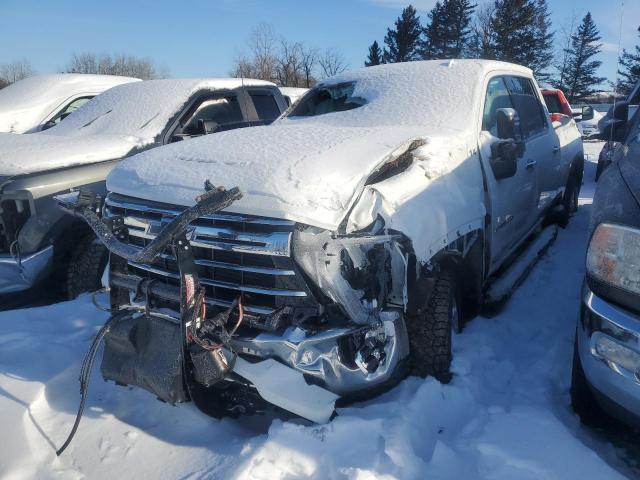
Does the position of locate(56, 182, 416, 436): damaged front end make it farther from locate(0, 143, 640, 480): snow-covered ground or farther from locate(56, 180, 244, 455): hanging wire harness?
locate(0, 143, 640, 480): snow-covered ground

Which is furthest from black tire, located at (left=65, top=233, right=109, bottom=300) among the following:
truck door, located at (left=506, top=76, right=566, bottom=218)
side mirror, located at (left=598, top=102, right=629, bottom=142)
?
side mirror, located at (left=598, top=102, right=629, bottom=142)

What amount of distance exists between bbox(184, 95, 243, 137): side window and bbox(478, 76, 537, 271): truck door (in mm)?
2564

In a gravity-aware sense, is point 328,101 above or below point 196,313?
above

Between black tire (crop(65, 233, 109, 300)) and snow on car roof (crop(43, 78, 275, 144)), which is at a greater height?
snow on car roof (crop(43, 78, 275, 144))

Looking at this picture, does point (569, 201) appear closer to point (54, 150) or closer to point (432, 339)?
point (432, 339)

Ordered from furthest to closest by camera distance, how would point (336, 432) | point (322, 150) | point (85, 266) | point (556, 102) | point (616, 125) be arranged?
point (556, 102) → point (616, 125) → point (85, 266) → point (322, 150) → point (336, 432)

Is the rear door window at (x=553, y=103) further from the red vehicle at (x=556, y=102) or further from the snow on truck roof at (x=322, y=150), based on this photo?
the snow on truck roof at (x=322, y=150)

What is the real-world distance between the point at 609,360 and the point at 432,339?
0.81m

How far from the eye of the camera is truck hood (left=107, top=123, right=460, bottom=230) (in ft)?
6.79

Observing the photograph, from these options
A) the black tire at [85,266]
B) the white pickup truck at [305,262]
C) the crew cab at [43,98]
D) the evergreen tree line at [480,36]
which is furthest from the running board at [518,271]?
the evergreen tree line at [480,36]

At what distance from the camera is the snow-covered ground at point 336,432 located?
203cm

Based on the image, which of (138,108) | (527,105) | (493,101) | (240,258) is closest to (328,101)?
(493,101)

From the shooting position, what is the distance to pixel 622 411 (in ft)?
6.30

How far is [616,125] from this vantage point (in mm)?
3736
